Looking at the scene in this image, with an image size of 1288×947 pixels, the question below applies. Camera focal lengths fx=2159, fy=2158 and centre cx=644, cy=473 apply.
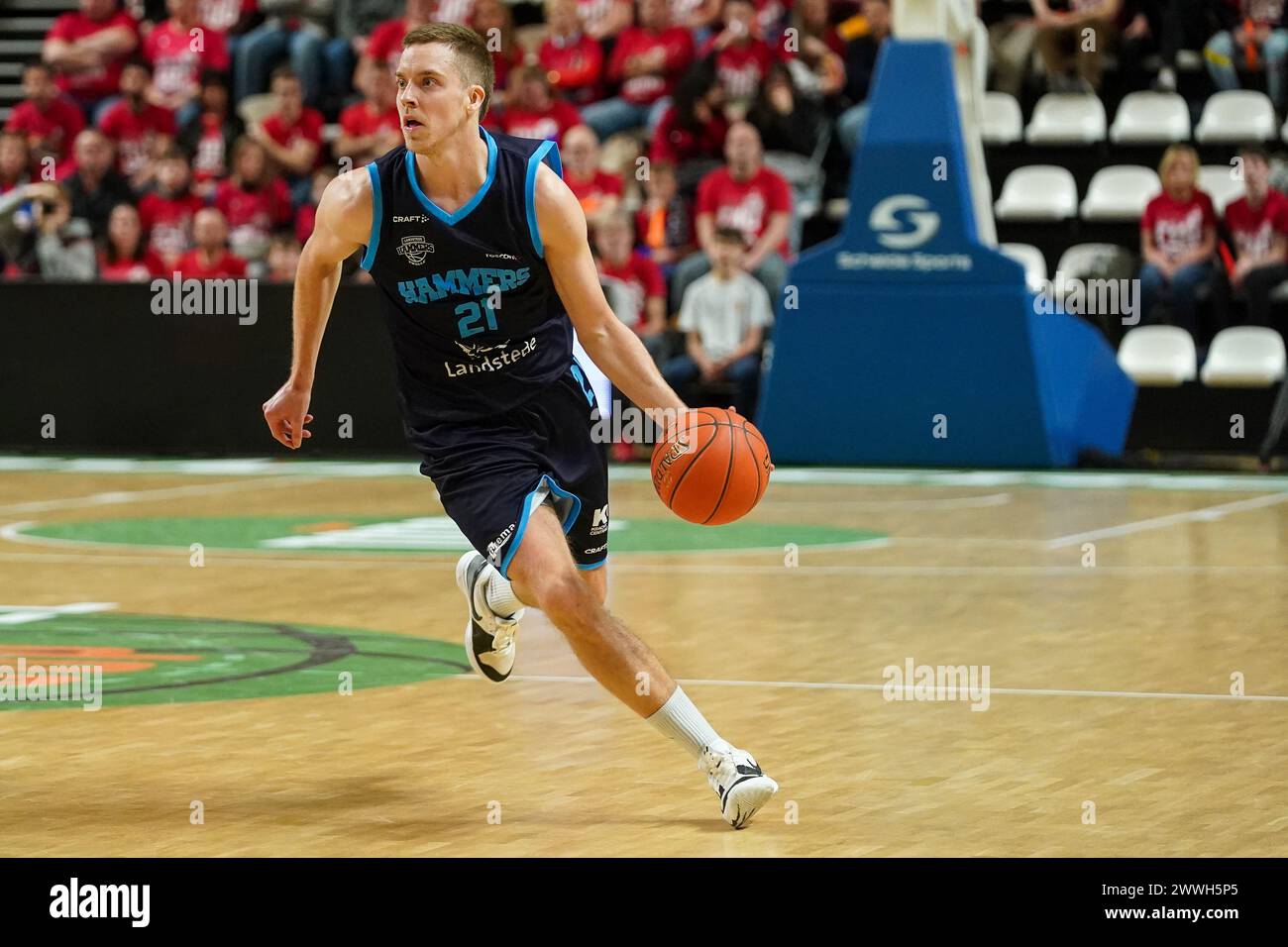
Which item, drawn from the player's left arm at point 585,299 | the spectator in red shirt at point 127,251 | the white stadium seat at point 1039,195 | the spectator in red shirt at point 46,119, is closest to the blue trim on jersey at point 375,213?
the player's left arm at point 585,299

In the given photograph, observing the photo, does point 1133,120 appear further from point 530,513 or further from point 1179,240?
point 530,513

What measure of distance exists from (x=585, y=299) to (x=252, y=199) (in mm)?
12498

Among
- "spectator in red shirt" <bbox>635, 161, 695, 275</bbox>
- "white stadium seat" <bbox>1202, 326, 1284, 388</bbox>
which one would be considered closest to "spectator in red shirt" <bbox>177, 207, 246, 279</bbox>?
"spectator in red shirt" <bbox>635, 161, 695, 275</bbox>

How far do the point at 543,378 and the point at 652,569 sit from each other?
14.4 feet

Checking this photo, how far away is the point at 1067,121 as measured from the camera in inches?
657

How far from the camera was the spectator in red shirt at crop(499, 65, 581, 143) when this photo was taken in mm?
16406

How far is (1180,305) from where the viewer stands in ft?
49.3

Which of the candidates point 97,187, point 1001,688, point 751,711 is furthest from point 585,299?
point 97,187

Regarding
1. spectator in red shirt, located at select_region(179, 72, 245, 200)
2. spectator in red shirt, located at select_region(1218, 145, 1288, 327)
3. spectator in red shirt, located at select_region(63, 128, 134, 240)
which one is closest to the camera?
spectator in red shirt, located at select_region(1218, 145, 1288, 327)

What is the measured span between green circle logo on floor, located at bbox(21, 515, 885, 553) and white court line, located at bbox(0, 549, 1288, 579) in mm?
426

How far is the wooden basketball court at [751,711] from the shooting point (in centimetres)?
498

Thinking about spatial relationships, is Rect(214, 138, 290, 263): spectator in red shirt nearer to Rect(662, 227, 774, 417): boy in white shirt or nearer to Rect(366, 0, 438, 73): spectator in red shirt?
Rect(366, 0, 438, 73): spectator in red shirt
